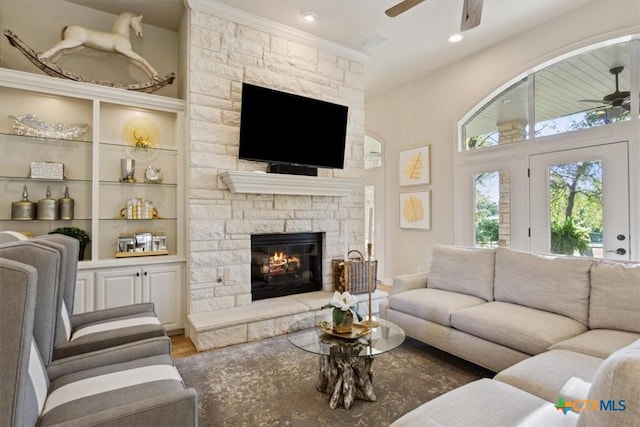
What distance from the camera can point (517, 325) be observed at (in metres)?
2.25

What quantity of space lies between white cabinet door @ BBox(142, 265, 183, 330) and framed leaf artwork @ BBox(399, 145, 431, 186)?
355cm

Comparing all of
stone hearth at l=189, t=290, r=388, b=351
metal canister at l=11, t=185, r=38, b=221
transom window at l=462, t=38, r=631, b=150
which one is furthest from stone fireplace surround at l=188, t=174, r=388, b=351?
transom window at l=462, t=38, r=631, b=150

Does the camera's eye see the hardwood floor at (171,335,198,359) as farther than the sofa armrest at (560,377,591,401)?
Yes

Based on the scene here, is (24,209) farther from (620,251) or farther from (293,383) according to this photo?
(620,251)

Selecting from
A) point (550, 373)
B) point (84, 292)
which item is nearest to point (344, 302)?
point (550, 373)

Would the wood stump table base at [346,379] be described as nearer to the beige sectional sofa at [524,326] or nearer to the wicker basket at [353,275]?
the beige sectional sofa at [524,326]

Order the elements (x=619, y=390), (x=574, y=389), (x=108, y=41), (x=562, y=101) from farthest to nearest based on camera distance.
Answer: (x=562, y=101) < (x=108, y=41) < (x=574, y=389) < (x=619, y=390)

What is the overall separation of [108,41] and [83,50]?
0.33 m

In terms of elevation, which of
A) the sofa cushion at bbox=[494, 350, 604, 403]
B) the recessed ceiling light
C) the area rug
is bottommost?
the area rug

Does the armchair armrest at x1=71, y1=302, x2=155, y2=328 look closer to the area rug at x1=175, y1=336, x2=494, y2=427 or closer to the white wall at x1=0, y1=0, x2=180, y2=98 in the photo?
the area rug at x1=175, y1=336, x2=494, y2=427

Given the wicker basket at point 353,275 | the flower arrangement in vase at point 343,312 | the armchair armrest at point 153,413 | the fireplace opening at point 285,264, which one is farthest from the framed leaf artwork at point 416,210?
the armchair armrest at point 153,413

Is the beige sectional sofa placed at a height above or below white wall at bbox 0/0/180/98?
below

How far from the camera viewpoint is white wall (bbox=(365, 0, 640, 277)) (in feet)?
10.7

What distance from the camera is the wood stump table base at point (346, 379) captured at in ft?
6.66
